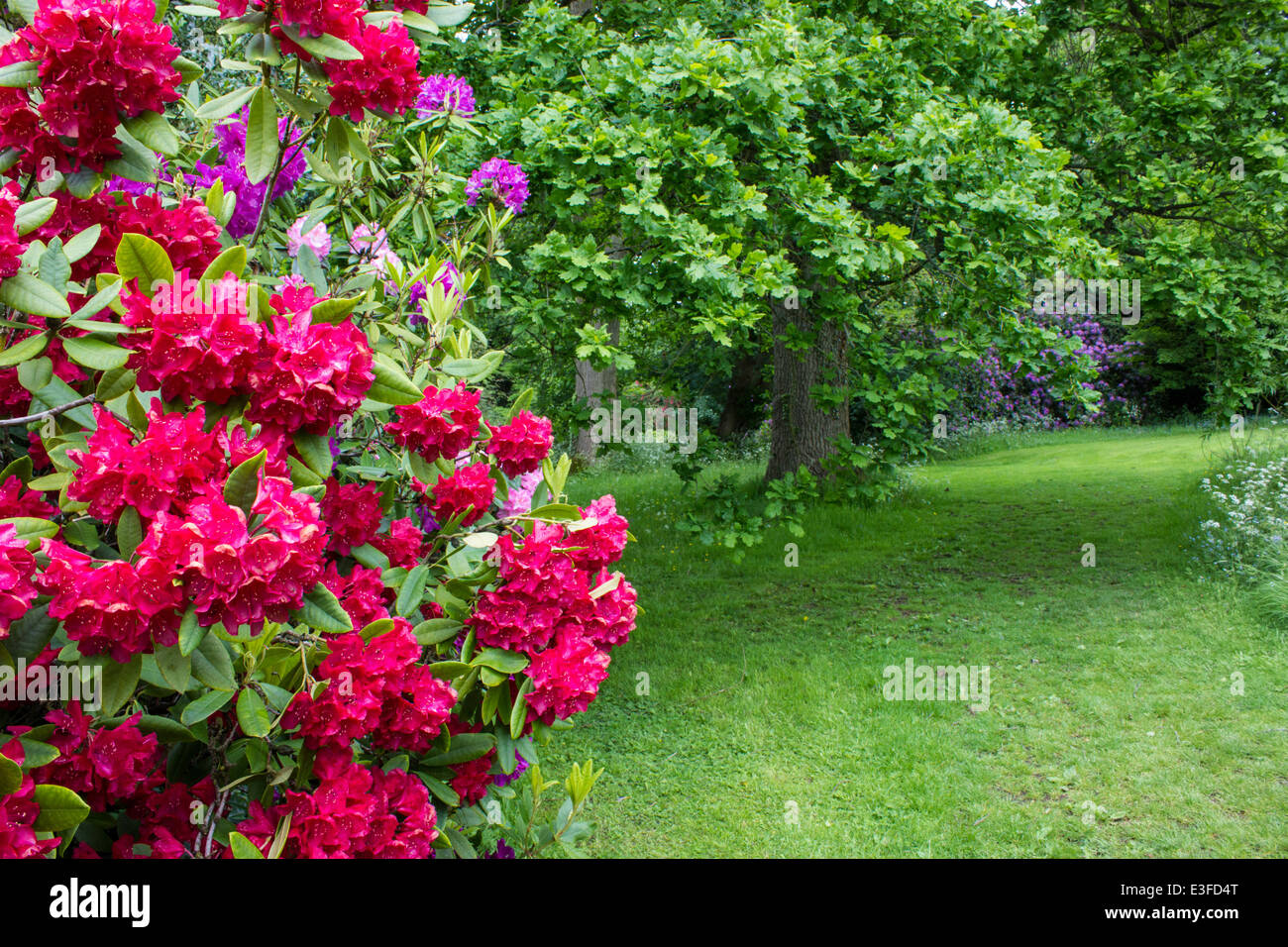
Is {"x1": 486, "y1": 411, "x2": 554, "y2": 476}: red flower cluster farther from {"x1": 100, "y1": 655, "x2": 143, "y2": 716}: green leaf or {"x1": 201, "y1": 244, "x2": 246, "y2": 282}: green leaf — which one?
{"x1": 100, "y1": 655, "x2": 143, "y2": 716}: green leaf

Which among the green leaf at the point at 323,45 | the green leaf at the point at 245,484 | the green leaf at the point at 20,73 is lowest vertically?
the green leaf at the point at 245,484

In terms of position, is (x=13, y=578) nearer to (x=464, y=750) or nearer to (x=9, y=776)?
A: (x=9, y=776)

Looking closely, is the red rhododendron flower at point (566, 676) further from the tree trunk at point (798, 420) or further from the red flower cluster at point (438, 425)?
the tree trunk at point (798, 420)

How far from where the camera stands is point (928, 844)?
12.7 feet

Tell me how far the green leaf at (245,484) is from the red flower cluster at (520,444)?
103cm

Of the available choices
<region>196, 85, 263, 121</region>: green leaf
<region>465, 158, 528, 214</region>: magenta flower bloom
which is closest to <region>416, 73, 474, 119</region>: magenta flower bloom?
<region>465, 158, 528, 214</region>: magenta flower bloom

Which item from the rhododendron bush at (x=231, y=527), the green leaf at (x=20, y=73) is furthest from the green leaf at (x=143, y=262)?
the green leaf at (x=20, y=73)

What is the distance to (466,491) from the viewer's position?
2277 millimetres

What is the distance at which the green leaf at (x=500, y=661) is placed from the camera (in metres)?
1.89

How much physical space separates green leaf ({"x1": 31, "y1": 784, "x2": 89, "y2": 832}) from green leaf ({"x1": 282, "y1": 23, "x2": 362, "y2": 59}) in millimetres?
1370

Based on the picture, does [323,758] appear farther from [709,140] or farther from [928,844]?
[709,140]

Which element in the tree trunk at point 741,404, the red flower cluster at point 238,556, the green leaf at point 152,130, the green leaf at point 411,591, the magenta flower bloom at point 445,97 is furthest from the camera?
the tree trunk at point 741,404

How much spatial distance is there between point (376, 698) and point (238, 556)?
0.49 m
